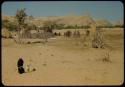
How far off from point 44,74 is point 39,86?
153 centimetres

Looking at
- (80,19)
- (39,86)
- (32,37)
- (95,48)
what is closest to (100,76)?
(39,86)

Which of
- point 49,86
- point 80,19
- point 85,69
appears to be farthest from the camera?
point 80,19

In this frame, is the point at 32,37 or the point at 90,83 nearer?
the point at 90,83

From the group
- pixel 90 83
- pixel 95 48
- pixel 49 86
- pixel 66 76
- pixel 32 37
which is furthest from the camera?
pixel 32 37

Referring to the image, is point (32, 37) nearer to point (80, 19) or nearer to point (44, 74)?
point (44, 74)

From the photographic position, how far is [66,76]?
9.36 m

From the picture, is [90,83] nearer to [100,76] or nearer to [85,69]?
[100,76]

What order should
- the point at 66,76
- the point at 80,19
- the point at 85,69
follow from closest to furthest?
1. the point at 66,76
2. the point at 85,69
3. the point at 80,19

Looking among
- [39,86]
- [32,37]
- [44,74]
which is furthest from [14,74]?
[32,37]

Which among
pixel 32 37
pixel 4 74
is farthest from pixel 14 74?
pixel 32 37

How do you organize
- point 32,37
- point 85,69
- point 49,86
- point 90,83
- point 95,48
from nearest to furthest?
point 49,86 → point 90,83 → point 85,69 → point 95,48 → point 32,37

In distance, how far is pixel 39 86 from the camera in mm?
8070

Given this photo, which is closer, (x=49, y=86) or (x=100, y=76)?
(x=49, y=86)

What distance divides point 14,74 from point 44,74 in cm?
102
